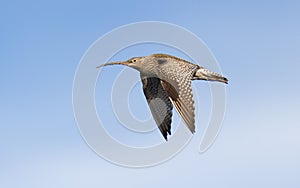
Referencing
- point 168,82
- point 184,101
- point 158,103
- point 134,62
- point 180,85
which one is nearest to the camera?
point 184,101

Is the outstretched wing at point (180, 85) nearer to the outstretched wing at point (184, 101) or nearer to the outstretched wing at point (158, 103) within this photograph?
the outstretched wing at point (184, 101)

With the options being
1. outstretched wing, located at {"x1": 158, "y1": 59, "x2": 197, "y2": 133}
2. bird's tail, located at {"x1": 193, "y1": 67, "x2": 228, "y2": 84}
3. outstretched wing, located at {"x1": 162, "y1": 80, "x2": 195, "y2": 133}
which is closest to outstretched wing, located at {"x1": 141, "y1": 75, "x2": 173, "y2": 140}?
outstretched wing, located at {"x1": 158, "y1": 59, "x2": 197, "y2": 133}

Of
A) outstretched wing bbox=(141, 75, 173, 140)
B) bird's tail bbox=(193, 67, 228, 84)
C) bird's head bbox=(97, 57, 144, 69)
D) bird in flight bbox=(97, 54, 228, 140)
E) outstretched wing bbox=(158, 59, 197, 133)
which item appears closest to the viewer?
outstretched wing bbox=(158, 59, 197, 133)

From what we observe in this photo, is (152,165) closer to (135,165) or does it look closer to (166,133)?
(135,165)

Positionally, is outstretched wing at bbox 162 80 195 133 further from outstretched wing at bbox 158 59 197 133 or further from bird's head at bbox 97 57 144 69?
bird's head at bbox 97 57 144 69

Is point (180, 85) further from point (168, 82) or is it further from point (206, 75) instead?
point (206, 75)

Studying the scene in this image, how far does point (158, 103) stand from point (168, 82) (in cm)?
235

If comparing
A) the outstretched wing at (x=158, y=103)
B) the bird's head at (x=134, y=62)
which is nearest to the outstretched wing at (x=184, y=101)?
the bird's head at (x=134, y=62)

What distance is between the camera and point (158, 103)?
17.9 m

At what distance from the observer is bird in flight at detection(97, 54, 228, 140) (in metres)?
14.4

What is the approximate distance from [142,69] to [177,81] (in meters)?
1.99

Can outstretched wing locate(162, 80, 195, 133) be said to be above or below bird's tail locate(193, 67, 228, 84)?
below

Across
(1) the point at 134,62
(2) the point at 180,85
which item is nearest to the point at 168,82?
(2) the point at 180,85

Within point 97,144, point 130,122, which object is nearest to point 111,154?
point 97,144
